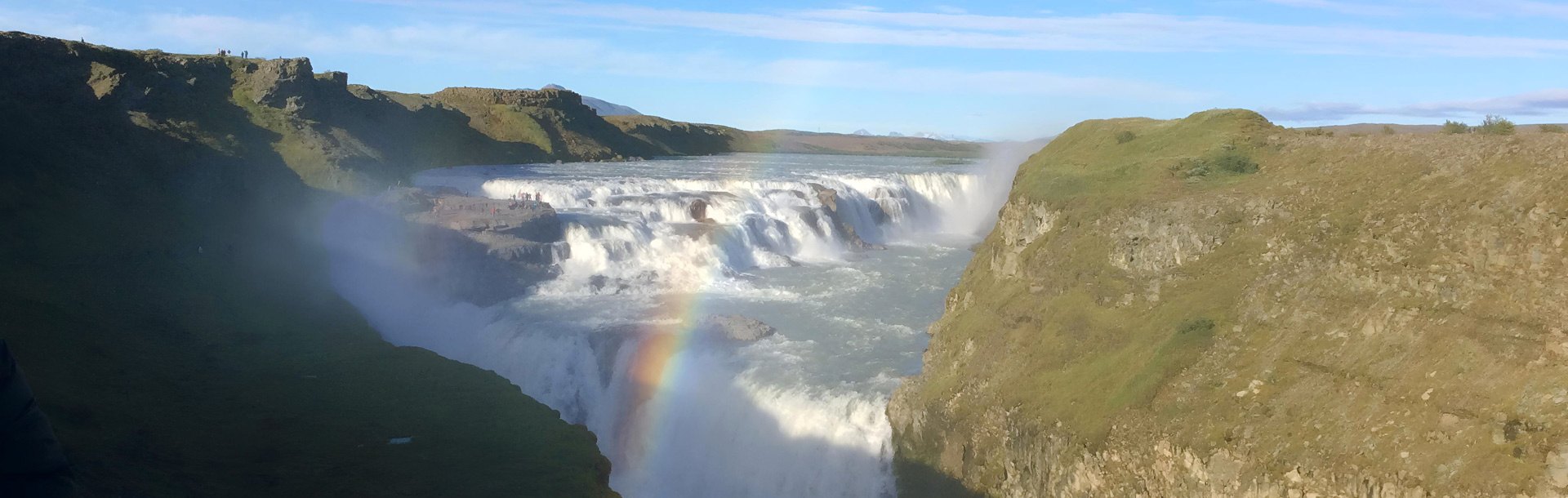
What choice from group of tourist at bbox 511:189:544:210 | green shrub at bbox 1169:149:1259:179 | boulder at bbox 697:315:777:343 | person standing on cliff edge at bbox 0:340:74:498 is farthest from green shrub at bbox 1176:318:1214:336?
group of tourist at bbox 511:189:544:210

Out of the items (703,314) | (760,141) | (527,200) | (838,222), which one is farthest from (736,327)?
(760,141)

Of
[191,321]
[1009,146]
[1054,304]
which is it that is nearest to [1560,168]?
[1054,304]

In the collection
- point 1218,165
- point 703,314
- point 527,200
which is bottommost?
point 703,314

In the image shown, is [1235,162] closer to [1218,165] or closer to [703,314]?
[1218,165]

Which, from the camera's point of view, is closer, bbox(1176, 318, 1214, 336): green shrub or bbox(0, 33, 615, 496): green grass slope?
bbox(1176, 318, 1214, 336): green shrub

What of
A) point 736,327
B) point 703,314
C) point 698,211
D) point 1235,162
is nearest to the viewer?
point 1235,162

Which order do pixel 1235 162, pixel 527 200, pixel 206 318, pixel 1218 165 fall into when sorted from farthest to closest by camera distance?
1. pixel 527 200
2. pixel 206 318
3. pixel 1218 165
4. pixel 1235 162

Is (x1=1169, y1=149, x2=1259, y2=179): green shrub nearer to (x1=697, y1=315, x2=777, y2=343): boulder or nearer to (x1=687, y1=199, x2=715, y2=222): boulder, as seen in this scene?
(x1=697, y1=315, x2=777, y2=343): boulder
